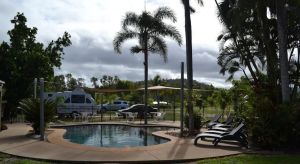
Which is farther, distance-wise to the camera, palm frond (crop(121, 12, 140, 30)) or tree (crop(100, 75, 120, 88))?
tree (crop(100, 75, 120, 88))

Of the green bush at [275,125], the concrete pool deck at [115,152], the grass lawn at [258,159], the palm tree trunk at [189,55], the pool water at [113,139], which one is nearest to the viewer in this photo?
the grass lawn at [258,159]

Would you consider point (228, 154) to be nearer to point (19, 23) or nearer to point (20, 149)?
point (20, 149)

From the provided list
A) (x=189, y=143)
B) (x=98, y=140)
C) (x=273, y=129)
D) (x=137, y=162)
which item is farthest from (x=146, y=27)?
(x=137, y=162)

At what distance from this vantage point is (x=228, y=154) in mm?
11984

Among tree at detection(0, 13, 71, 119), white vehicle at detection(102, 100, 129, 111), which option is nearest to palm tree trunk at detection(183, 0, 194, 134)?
tree at detection(0, 13, 71, 119)

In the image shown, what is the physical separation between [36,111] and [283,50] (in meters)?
10.1

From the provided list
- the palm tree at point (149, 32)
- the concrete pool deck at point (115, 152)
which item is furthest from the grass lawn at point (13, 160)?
the palm tree at point (149, 32)

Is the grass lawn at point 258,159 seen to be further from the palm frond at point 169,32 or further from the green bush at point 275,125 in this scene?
the palm frond at point 169,32

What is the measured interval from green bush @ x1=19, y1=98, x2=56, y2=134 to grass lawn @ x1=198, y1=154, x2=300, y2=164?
8.73 meters

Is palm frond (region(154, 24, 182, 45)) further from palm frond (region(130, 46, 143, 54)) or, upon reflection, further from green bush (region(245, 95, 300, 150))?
green bush (region(245, 95, 300, 150))

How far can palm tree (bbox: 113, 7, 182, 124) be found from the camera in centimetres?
2644

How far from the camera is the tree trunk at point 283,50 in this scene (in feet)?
47.2

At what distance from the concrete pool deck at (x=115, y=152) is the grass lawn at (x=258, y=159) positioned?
1.69ft

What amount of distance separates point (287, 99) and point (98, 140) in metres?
8.02
